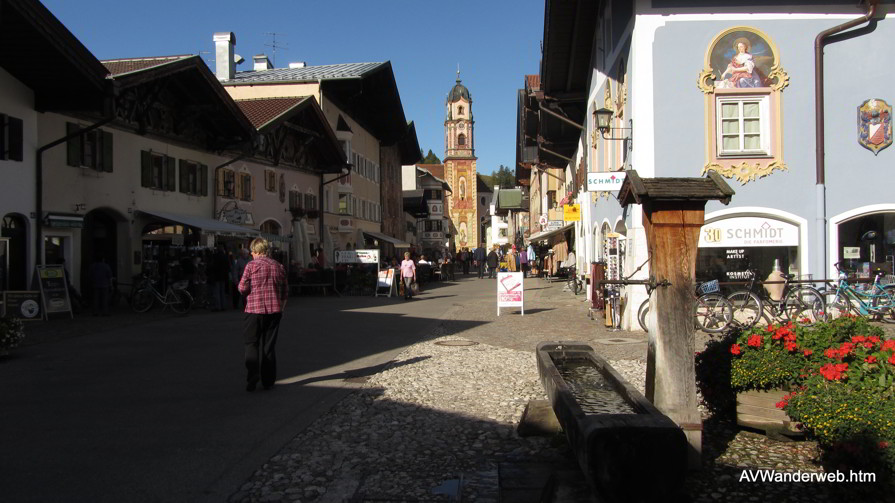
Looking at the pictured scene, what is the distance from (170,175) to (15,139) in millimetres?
5927

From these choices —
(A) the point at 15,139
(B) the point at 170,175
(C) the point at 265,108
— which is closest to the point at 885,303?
(A) the point at 15,139

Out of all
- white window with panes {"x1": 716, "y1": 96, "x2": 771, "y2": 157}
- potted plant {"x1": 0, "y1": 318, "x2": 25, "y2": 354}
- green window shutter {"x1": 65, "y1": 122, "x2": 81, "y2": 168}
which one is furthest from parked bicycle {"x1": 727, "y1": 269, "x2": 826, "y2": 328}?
green window shutter {"x1": 65, "y1": 122, "x2": 81, "y2": 168}

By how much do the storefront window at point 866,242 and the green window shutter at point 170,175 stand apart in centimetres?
1756

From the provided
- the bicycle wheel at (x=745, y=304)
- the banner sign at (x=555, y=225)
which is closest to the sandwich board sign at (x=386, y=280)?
the banner sign at (x=555, y=225)

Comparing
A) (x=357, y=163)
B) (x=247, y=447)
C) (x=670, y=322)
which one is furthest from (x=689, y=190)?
(x=357, y=163)

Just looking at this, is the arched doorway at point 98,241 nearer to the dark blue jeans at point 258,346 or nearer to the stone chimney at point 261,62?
the dark blue jeans at point 258,346

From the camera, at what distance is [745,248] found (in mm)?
14680

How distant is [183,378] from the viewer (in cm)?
881

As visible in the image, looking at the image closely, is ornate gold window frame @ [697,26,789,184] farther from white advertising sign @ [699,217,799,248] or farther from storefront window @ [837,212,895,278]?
storefront window @ [837,212,895,278]

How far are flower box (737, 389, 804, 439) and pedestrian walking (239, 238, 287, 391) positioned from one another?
4784mm

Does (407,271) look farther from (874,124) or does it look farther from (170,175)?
(874,124)

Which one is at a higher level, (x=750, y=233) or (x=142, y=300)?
(x=750, y=233)

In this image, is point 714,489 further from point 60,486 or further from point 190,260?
point 190,260

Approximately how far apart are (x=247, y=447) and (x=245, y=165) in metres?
21.9
